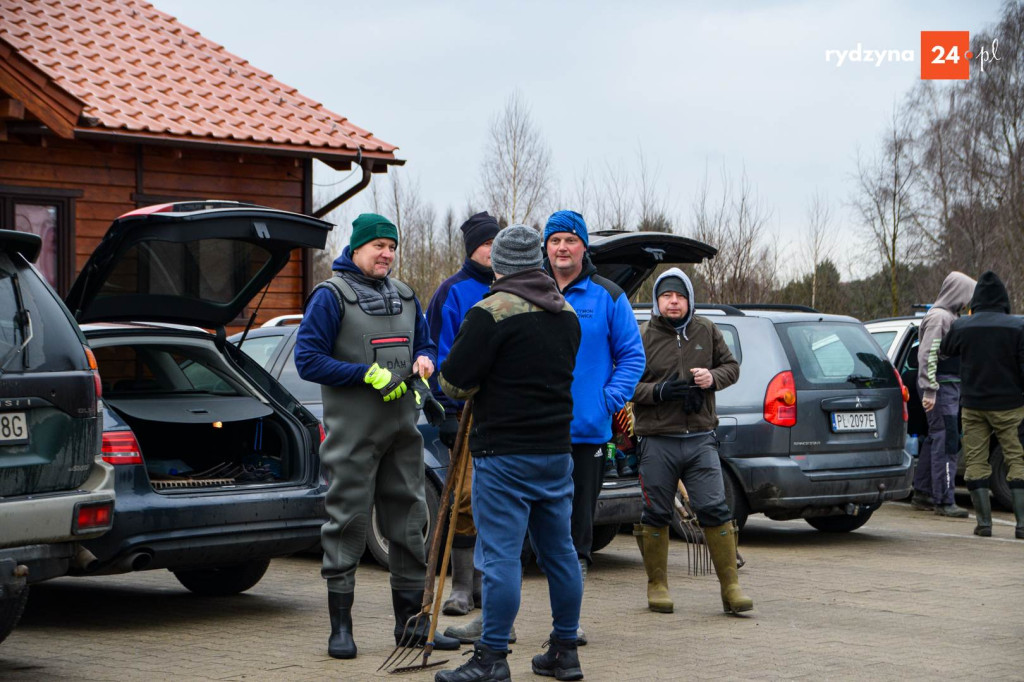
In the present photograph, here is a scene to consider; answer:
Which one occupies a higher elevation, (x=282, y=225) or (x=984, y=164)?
(x=984, y=164)

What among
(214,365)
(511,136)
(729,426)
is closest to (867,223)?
(511,136)

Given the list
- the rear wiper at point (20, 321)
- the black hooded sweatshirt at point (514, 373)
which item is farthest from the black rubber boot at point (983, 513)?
the rear wiper at point (20, 321)

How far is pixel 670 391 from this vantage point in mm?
7453

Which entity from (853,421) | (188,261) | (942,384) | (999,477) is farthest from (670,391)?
(999,477)

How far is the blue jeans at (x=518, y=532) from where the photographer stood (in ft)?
18.4

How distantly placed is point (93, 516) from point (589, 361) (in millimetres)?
2391

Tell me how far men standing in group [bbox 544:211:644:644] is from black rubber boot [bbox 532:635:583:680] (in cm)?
64

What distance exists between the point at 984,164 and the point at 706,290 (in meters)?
18.8

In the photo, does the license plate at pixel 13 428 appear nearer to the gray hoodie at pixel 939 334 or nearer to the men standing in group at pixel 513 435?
the men standing in group at pixel 513 435

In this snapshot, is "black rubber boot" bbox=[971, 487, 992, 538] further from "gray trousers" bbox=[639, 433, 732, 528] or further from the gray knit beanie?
the gray knit beanie

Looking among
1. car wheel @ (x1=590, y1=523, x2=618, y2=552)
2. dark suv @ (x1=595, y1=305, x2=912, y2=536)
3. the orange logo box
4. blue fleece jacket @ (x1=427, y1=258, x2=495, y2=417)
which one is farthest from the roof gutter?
the orange logo box

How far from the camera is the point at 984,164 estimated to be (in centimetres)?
4191

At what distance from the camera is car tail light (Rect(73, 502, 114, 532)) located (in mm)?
5494

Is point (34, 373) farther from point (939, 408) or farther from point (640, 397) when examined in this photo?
point (939, 408)
